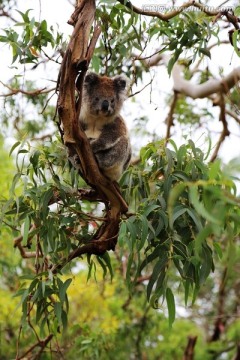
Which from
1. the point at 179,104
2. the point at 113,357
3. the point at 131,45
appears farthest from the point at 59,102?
the point at 179,104

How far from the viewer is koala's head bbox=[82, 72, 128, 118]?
4.09 meters

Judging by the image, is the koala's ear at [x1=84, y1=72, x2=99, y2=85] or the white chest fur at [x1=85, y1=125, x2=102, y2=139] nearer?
the white chest fur at [x1=85, y1=125, x2=102, y2=139]

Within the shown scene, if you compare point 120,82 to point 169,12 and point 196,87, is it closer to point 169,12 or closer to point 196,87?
point 169,12

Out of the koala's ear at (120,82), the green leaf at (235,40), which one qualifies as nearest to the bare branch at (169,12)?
the green leaf at (235,40)

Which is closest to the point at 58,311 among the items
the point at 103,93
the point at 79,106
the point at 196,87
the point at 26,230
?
the point at 26,230

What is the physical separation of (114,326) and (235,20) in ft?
12.0

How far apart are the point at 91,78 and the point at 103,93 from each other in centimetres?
13

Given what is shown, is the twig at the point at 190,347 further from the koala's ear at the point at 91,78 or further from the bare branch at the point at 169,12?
the bare branch at the point at 169,12

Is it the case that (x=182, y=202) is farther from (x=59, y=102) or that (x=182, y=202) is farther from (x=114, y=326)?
(x=114, y=326)

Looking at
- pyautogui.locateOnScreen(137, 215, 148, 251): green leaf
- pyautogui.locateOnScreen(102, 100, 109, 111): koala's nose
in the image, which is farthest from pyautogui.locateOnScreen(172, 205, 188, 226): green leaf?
pyautogui.locateOnScreen(102, 100, 109, 111): koala's nose

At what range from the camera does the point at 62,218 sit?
3193mm

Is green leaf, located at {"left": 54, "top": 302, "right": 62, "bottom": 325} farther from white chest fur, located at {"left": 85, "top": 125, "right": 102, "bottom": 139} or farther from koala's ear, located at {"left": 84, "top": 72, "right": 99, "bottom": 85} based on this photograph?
koala's ear, located at {"left": 84, "top": 72, "right": 99, "bottom": 85}

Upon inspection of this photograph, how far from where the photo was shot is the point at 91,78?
421 centimetres

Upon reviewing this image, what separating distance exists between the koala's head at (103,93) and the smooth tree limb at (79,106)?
1.03m
